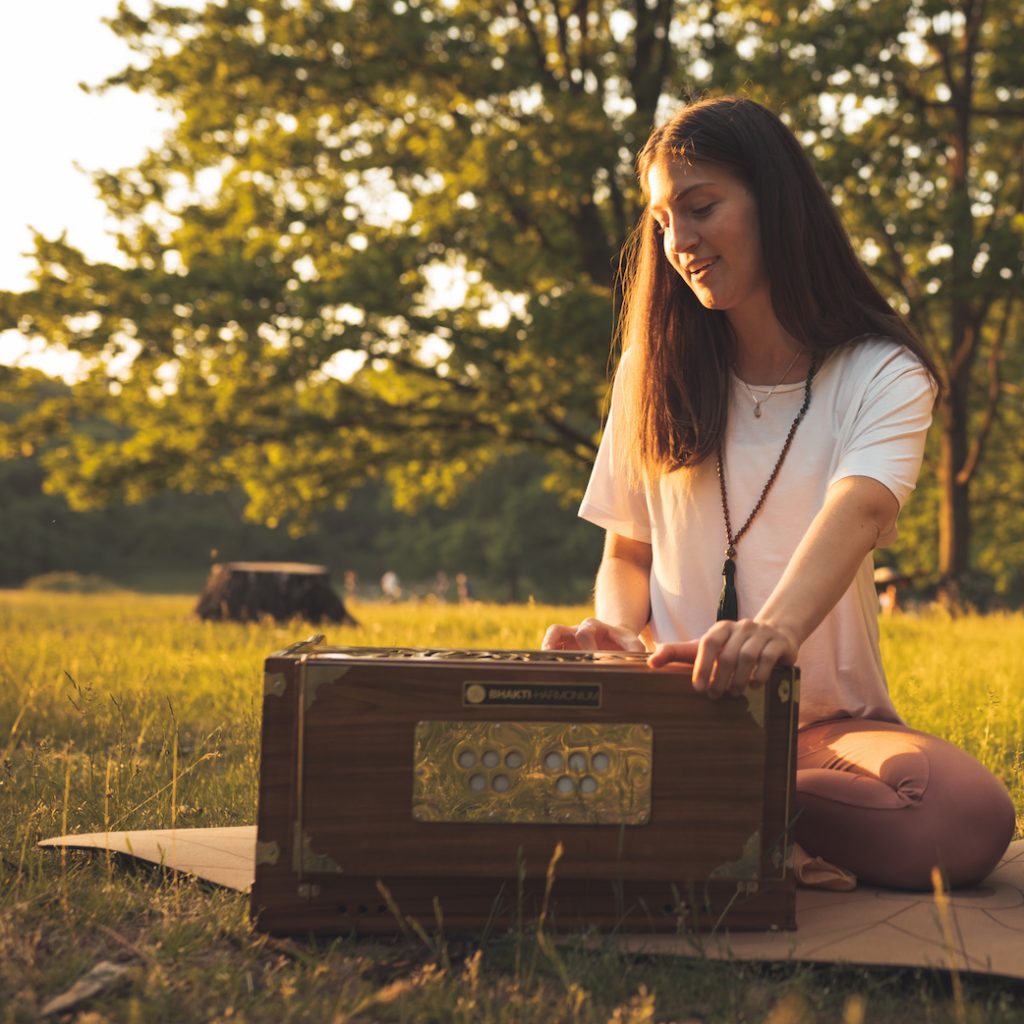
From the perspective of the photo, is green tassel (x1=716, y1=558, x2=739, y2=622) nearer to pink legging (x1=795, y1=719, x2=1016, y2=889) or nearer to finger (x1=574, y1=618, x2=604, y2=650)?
finger (x1=574, y1=618, x2=604, y2=650)

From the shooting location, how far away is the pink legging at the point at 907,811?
239 cm

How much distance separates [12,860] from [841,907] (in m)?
1.74

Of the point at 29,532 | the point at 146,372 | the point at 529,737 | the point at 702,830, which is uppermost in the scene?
the point at 146,372

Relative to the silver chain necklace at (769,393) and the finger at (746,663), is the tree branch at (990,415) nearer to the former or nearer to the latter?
the silver chain necklace at (769,393)

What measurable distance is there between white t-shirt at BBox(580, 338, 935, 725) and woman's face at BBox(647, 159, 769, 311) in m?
0.29

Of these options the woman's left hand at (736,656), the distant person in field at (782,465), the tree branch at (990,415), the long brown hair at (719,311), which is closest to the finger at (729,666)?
the woman's left hand at (736,656)

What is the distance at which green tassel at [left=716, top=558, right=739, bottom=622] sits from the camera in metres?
2.62

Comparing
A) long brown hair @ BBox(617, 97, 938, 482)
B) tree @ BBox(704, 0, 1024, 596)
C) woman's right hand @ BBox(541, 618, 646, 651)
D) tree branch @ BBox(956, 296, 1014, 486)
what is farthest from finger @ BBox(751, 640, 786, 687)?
tree branch @ BBox(956, 296, 1014, 486)

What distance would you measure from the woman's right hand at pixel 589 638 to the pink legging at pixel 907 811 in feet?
1.62

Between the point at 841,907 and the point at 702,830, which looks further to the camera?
the point at 841,907

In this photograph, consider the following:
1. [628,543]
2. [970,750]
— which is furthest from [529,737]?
[970,750]

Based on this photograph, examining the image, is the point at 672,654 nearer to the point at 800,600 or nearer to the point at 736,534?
the point at 800,600

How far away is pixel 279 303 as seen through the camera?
472 inches

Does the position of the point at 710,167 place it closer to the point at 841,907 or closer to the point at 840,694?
the point at 840,694
